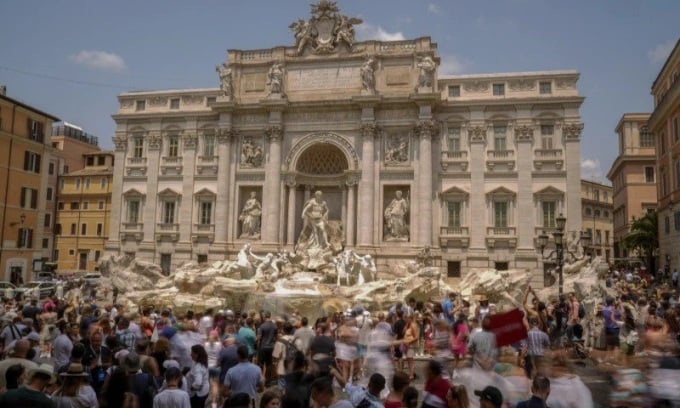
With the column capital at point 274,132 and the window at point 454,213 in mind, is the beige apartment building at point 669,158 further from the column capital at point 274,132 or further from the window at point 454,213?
the column capital at point 274,132

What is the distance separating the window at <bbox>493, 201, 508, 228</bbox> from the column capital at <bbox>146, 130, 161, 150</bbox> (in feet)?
73.9

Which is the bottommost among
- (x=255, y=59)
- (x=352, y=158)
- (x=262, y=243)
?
(x=262, y=243)

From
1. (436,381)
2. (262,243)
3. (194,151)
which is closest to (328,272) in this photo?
(262,243)

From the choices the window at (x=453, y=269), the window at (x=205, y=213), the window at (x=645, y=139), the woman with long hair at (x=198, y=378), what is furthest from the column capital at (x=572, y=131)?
the woman with long hair at (x=198, y=378)

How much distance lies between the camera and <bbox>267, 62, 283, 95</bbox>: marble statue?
32344mm

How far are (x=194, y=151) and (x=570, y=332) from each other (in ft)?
87.9

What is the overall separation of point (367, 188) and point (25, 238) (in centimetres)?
2452

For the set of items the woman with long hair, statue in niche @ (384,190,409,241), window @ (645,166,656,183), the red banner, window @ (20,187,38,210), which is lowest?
the woman with long hair

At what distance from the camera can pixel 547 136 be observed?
1179 inches

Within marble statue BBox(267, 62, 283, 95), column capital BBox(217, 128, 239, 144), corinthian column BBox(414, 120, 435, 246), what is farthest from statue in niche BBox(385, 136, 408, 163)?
column capital BBox(217, 128, 239, 144)

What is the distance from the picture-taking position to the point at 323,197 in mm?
33375

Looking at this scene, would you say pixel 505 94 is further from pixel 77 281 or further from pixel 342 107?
pixel 77 281

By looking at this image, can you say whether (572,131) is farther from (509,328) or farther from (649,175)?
(649,175)

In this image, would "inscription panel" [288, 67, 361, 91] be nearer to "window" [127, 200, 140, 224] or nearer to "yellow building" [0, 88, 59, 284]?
"window" [127, 200, 140, 224]
